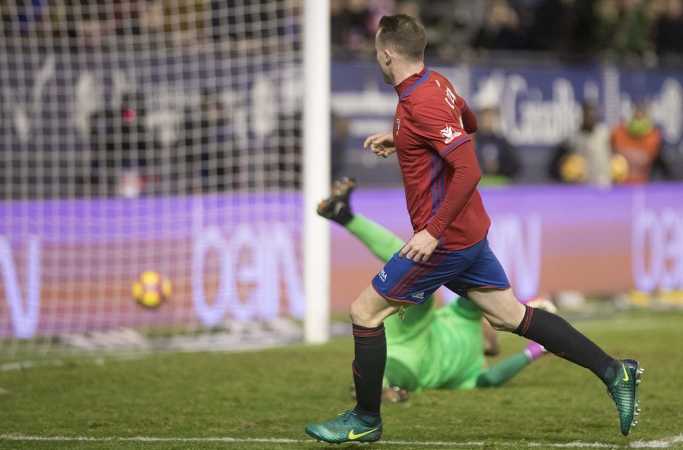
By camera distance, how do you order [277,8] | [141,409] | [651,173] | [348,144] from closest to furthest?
1. [141,409]
2. [277,8]
3. [348,144]
4. [651,173]

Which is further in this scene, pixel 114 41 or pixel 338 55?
pixel 338 55

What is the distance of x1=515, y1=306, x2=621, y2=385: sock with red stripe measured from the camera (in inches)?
246

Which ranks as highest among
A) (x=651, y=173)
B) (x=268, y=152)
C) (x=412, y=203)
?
(x=412, y=203)

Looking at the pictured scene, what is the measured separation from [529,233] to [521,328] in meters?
8.46

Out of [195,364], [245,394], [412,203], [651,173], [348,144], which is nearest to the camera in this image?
[412,203]

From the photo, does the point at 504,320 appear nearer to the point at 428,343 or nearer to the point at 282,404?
the point at 428,343

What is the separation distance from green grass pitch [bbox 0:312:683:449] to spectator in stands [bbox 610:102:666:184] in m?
7.60

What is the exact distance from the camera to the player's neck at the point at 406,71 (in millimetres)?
6129

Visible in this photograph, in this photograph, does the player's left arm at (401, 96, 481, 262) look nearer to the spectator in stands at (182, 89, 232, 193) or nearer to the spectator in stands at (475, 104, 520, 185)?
the spectator in stands at (182, 89, 232, 193)

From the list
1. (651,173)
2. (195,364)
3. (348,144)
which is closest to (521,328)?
(195,364)

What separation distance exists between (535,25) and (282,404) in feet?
41.6

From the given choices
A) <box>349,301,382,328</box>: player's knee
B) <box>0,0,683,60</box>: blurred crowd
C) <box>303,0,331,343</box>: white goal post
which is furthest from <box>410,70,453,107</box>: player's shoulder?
<box>0,0,683,60</box>: blurred crowd

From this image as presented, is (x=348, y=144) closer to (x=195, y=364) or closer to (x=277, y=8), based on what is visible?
(x=277, y=8)

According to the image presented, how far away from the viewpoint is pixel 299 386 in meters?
8.60
